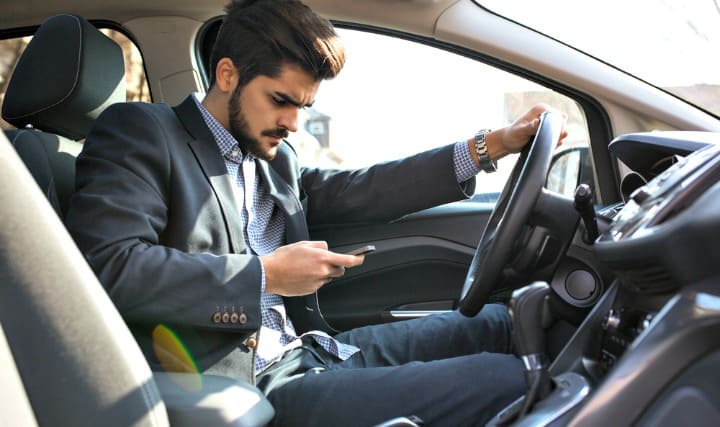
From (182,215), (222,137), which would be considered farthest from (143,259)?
(222,137)

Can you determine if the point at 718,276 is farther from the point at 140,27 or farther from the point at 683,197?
the point at 140,27

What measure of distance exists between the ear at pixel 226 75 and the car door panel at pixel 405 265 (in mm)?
601

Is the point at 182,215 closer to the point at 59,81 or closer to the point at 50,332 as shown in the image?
the point at 59,81

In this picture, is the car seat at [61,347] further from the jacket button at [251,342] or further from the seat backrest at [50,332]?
the jacket button at [251,342]

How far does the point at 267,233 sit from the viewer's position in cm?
174

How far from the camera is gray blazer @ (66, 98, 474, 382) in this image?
48.8 inches

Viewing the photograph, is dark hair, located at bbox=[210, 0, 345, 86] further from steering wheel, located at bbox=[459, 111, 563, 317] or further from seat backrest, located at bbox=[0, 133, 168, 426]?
seat backrest, located at bbox=[0, 133, 168, 426]

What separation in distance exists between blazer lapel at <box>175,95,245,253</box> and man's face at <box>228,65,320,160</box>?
0.07 m

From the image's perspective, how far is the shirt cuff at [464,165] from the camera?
1821 mm

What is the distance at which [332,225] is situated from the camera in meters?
2.06

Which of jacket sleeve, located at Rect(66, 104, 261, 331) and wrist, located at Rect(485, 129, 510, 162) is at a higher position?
wrist, located at Rect(485, 129, 510, 162)

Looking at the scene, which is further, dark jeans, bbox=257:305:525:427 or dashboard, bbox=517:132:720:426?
dark jeans, bbox=257:305:525:427

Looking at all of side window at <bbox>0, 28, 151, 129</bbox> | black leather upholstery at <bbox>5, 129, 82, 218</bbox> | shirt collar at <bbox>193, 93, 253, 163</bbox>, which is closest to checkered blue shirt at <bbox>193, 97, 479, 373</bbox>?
shirt collar at <bbox>193, 93, 253, 163</bbox>

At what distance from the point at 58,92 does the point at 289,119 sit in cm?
51
